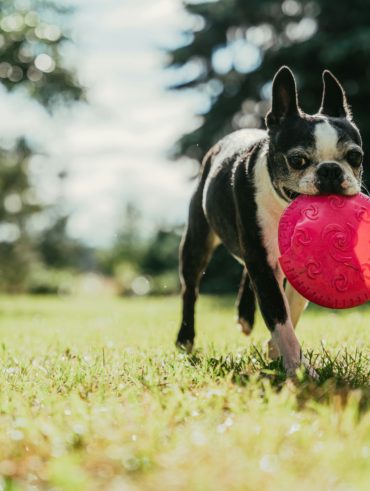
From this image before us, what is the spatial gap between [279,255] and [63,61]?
15747 mm

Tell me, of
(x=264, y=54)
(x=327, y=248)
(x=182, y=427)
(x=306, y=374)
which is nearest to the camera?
(x=182, y=427)

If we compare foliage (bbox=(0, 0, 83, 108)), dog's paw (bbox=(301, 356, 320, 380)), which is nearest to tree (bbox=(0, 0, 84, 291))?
foliage (bbox=(0, 0, 83, 108))

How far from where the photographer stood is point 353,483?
2.26 m

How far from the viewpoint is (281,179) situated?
4.19 meters

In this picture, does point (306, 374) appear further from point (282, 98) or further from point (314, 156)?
point (282, 98)

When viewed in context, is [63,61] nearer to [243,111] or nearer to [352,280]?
[243,111]

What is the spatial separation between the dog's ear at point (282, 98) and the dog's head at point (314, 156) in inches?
1.2

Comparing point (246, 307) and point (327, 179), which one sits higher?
point (327, 179)

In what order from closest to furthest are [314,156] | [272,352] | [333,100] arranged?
[314,156] < [272,352] < [333,100]

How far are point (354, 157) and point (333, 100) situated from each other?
774mm

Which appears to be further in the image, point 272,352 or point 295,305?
point 295,305

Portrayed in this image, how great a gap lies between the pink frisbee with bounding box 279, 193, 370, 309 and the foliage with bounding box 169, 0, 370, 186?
11775mm

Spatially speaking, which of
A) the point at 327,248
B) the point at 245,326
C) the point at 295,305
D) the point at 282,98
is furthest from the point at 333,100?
the point at 245,326

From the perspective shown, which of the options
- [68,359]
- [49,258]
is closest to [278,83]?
[68,359]
